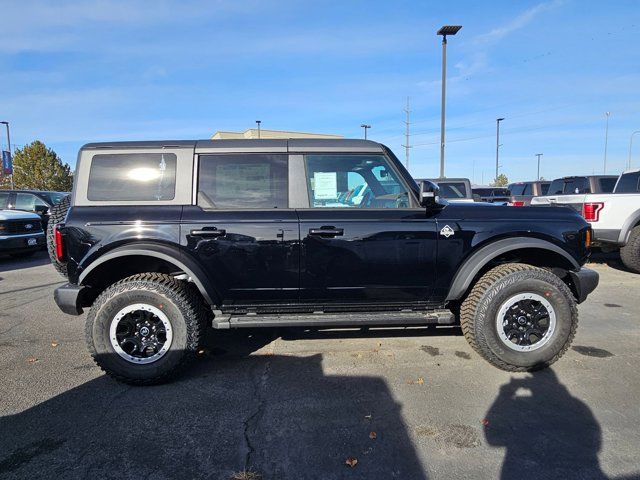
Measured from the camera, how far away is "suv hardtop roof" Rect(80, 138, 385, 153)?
3799mm

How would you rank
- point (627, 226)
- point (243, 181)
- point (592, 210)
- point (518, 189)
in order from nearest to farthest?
point (243, 181), point (627, 226), point (592, 210), point (518, 189)

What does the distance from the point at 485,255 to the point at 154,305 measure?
2.90 m

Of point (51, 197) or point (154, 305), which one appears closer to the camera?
point (154, 305)

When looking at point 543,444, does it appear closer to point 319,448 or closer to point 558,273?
point 319,448

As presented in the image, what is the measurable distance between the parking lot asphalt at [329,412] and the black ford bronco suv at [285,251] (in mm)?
395

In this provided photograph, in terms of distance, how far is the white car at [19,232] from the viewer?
9883 millimetres

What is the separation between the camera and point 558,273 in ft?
13.5

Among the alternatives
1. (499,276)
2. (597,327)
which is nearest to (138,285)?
(499,276)

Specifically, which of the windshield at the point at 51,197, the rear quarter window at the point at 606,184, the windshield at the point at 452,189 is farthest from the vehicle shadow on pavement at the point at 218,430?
the windshield at the point at 51,197

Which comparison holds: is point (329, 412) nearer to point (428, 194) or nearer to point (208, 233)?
point (208, 233)

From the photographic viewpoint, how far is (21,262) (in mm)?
10391

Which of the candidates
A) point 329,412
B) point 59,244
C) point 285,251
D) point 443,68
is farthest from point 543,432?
point 443,68

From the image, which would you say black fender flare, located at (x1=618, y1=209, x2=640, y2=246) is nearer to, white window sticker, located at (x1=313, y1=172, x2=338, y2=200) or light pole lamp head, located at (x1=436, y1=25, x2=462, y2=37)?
white window sticker, located at (x1=313, y1=172, x2=338, y2=200)

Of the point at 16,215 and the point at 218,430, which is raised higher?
the point at 16,215
